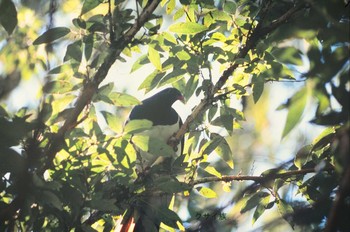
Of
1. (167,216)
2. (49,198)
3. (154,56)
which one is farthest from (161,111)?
(49,198)

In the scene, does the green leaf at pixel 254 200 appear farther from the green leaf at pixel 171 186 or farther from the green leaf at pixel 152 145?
the green leaf at pixel 152 145

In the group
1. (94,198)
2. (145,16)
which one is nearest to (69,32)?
(145,16)

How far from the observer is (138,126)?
1.35 m

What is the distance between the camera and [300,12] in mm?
1504

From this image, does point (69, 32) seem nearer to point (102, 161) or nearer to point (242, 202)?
point (102, 161)

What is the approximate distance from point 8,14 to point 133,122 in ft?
1.40

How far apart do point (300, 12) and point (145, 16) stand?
1.56 feet

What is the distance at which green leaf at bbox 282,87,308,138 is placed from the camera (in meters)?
0.86

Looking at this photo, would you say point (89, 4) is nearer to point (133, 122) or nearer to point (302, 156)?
point (133, 122)

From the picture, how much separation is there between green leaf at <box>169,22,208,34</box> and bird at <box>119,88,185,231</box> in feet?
1.08

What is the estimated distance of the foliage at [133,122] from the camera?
1.21 m

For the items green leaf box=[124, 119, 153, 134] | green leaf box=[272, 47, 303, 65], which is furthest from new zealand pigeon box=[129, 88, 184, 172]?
green leaf box=[272, 47, 303, 65]

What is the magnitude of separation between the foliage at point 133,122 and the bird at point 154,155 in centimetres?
4

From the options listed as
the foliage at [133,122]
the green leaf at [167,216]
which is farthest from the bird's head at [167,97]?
the green leaf at [167,216]
